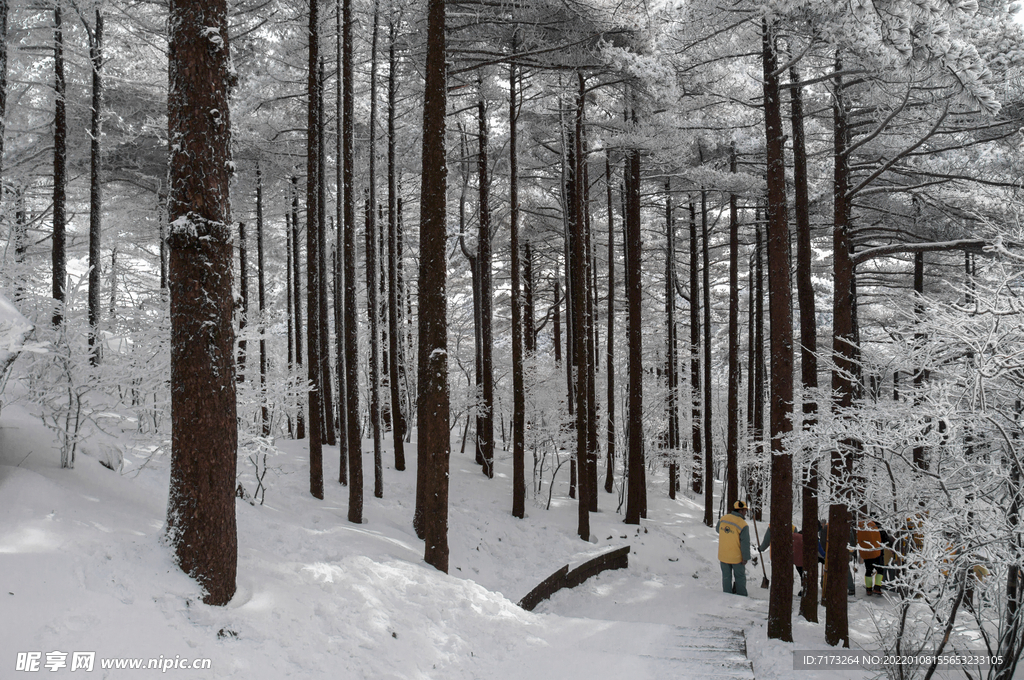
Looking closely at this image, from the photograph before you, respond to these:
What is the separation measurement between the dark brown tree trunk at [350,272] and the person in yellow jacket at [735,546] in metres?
5.97

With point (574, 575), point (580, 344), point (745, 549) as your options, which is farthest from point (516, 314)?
point (745, 549)

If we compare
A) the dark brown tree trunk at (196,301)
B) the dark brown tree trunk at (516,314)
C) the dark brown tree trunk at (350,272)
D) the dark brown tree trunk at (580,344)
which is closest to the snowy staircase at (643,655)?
the dark brown tree trunk at (196,301)

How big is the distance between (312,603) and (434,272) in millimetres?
3923

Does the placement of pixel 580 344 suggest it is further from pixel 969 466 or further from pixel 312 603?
pixel 312 603

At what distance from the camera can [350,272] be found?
32.9 feet

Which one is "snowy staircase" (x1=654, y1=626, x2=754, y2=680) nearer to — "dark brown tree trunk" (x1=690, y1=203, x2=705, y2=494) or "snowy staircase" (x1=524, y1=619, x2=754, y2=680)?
"snowy staircase" (x1=524, y1=619, x2=754, y2=680)

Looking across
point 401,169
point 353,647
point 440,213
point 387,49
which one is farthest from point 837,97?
point 401,169

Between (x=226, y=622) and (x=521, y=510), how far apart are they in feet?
31.0

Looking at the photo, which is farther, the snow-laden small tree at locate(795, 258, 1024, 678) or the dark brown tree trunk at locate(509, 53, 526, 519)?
the dark brown tree trunk at locate(509, 53, 526, 519)

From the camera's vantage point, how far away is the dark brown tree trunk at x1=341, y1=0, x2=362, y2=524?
9.61m

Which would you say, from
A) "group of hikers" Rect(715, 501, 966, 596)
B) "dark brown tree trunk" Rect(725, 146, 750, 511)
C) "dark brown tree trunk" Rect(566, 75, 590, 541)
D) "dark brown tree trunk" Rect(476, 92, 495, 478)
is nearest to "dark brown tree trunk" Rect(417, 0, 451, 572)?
"group of hikers" Rect(715, 501, 966, 596)

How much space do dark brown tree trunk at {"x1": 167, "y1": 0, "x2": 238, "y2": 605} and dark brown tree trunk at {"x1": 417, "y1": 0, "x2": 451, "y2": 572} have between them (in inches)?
119

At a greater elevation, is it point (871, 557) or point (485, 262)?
point (485, 262)

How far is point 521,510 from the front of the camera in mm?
13492
